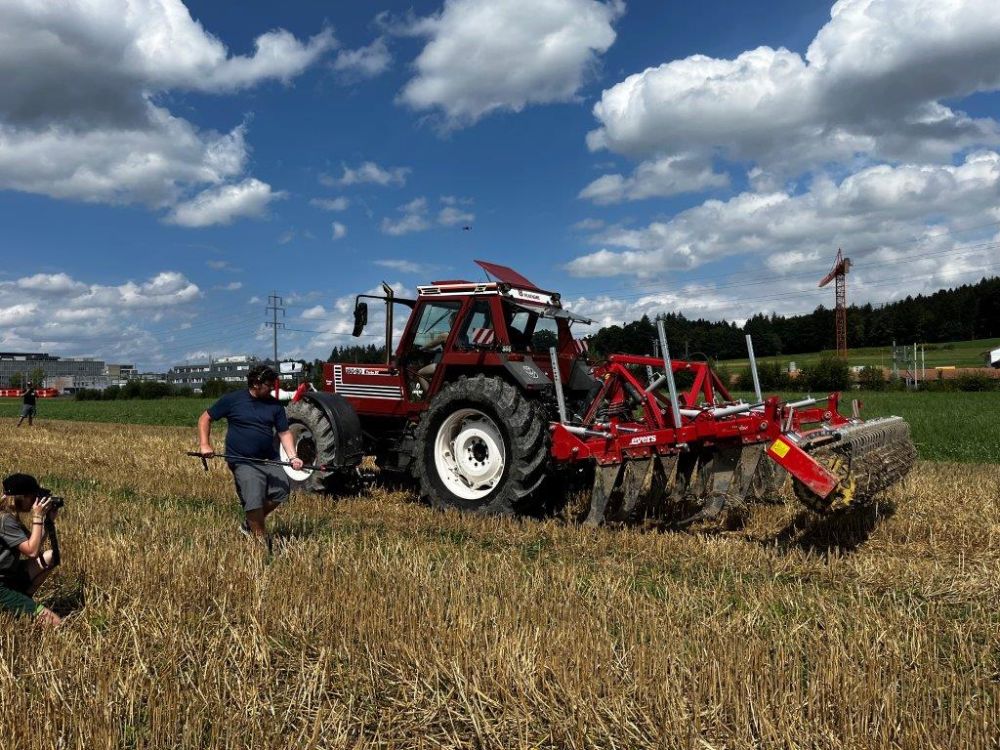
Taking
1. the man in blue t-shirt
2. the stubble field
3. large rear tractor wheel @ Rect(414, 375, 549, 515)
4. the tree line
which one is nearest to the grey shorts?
the man in blue t-shirt

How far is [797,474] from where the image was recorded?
5.07m

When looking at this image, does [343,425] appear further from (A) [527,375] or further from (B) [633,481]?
(B) [633,481]

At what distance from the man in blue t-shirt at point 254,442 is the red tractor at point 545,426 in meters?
0.80

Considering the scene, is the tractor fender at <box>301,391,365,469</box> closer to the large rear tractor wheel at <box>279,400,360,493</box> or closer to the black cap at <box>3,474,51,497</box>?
the large rear tractor wheel at <box>279,400,360,493</box>

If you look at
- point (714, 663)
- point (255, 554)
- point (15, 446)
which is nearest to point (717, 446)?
point (714, 663)

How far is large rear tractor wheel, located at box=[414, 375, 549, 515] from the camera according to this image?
6531mm

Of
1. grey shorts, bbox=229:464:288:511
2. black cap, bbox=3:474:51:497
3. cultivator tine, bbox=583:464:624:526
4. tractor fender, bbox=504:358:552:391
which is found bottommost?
cultivator tine, bbox=583:464:624:526

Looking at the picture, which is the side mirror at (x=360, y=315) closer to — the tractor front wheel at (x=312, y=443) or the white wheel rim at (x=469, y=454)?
the tractor front wheel at (x=312, y=443)

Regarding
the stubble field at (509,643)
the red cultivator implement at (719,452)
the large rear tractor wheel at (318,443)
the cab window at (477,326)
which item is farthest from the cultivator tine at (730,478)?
the large rear tractor wheel at (318,443)

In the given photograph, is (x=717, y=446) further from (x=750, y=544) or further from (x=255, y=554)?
(x=255, y=554)

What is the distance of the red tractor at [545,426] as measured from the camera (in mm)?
5762

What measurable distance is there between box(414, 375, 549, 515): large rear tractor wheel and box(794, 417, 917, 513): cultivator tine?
221 centimetres

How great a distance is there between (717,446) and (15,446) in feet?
45.1

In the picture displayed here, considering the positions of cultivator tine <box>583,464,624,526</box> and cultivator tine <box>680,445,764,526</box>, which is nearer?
cultivator tine <box>680,445,764,526</box>
